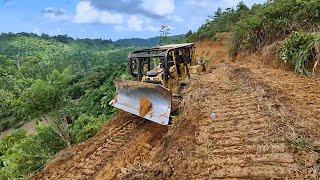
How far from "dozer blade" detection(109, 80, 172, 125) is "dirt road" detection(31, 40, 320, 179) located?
1.44 feet

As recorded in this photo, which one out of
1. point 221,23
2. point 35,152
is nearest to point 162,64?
point 35,152

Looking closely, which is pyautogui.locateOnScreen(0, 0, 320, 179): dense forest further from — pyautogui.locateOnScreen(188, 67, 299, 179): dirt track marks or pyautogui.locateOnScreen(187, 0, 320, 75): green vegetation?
pyautogui.locateOnScreen(188, 67, 299, 179): dirt track marks

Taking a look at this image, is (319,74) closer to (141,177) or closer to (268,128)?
(268,128)

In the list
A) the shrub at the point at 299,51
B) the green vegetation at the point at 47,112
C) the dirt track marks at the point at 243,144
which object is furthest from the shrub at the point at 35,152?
the dirt track marks at the point at 243,144

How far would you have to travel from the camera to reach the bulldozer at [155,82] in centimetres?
875

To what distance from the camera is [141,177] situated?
16.9 feet

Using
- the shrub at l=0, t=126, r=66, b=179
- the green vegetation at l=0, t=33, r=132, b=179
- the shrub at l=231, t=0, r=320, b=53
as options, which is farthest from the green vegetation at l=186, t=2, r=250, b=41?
the shrub at l=0, t=126, r=66, b=179

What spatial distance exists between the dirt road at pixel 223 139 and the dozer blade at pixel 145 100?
438 mm

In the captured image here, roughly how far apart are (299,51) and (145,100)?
15.5ft

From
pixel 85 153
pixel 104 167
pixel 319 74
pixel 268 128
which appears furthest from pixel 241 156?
pixel 319 74

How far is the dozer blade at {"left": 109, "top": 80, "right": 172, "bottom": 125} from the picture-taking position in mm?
8570

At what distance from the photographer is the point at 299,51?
1099cm

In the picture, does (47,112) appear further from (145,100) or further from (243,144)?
(243,144)

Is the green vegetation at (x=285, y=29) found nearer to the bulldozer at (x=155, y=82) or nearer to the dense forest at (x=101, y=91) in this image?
the dense forest at (x=101, y=91)
